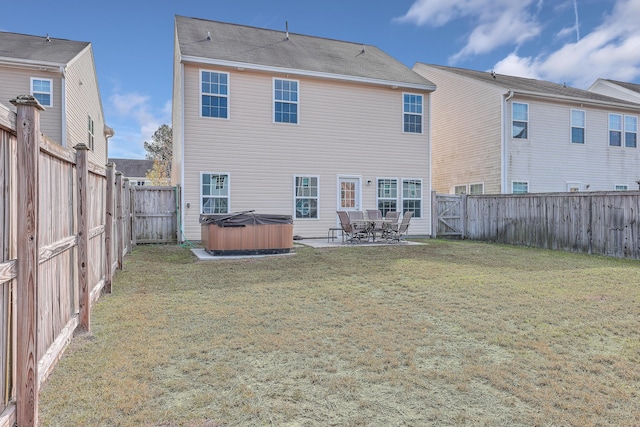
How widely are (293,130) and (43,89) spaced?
25.1ft

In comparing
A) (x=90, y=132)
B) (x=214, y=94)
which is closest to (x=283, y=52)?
(x=214, y=94)

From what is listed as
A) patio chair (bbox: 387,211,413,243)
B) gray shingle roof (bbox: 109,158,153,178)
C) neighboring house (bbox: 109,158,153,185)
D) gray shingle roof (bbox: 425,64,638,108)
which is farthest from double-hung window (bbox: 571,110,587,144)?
gray shingle roof (bbox: 109,158,153,178)

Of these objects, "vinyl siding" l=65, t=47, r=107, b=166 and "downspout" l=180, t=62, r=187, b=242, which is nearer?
"downspout" l=180, t=62, r=187, b=242

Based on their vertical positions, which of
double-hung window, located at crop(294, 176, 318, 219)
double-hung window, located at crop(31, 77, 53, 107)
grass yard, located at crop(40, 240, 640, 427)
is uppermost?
double-hung window, located at crop(31, 77, 53, 107)

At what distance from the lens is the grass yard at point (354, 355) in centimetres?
227

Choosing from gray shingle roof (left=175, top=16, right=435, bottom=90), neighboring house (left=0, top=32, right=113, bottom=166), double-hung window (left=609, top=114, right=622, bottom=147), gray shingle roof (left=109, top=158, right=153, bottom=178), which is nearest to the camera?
neighboring house (left=0, top=32, right=113, bottom=166)

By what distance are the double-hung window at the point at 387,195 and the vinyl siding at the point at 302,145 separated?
24 cm

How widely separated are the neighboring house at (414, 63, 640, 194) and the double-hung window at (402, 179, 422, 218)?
329cm

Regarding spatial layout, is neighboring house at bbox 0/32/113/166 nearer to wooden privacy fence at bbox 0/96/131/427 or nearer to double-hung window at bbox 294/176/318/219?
double-hung window at bbox 294/176/318/219

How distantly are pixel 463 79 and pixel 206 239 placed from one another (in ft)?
41.3

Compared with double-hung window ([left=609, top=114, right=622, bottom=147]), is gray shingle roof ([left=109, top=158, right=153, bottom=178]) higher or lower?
higher

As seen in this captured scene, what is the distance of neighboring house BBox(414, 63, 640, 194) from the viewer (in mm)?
14633

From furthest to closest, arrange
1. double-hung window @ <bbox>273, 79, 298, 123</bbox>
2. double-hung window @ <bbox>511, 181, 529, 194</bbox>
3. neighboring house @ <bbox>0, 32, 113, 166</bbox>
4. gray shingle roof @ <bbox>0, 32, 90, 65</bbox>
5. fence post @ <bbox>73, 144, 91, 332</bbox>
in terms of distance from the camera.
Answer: double-hung window @ <bbox>511, 181, 529, 194</bbox>
double-hung window @ <bbox>273, 79, 298, 123</bbox>
gray shingle roof @ <bbox>0, 32, 90, 65</bbox>
neighboring house @ <bbox>0, 32, 113, 166</bbox>
fence post @ <bbox>73, 144, 91, 332</bbox>

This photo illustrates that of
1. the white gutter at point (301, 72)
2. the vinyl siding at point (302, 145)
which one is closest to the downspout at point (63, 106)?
the vinyl siding at point (302, 145)
